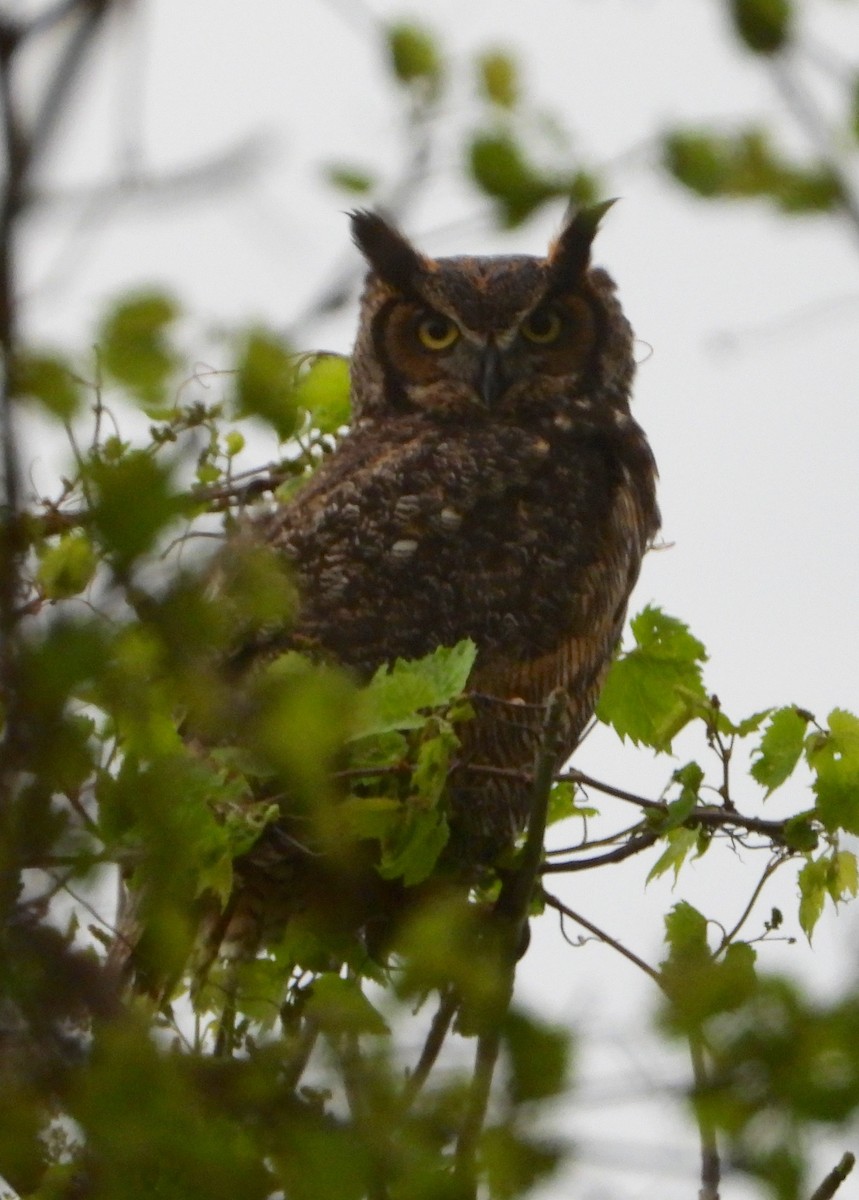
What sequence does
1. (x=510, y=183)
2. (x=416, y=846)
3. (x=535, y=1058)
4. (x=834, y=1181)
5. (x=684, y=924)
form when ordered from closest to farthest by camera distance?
1. (x=535, y=1058)
2. (x=510, y=183)
3. (x=834, y=1181)
4. (x=416, y=846)
5. (x=684, y=924)

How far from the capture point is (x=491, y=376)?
14.0ft

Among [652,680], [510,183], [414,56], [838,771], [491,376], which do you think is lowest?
[510,183]

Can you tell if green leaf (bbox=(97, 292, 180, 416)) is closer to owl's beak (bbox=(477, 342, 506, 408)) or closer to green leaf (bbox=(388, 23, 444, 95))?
green leaf (bbox=(388, 23, 444, 95))

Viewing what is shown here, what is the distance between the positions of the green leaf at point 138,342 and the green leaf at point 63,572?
253 millimetres

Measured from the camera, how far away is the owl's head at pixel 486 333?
432cm

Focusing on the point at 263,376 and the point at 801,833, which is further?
the point at 801,833

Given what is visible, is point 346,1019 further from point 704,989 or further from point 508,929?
point 508,929

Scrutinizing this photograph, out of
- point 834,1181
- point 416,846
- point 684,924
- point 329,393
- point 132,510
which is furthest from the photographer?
point 329,393

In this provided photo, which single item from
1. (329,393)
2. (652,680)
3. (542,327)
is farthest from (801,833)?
(542,327)

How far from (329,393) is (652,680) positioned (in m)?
0.96

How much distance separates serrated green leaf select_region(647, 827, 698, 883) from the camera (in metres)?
3.12

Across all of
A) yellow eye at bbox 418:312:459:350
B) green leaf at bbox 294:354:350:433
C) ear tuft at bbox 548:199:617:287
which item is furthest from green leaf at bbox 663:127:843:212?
ear tuft at bbox 548:199:617:287

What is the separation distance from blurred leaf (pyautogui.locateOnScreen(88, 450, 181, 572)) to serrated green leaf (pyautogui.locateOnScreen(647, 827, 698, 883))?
2.07m

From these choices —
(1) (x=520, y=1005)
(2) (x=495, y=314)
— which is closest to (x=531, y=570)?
(2) (x=495, y=314)
